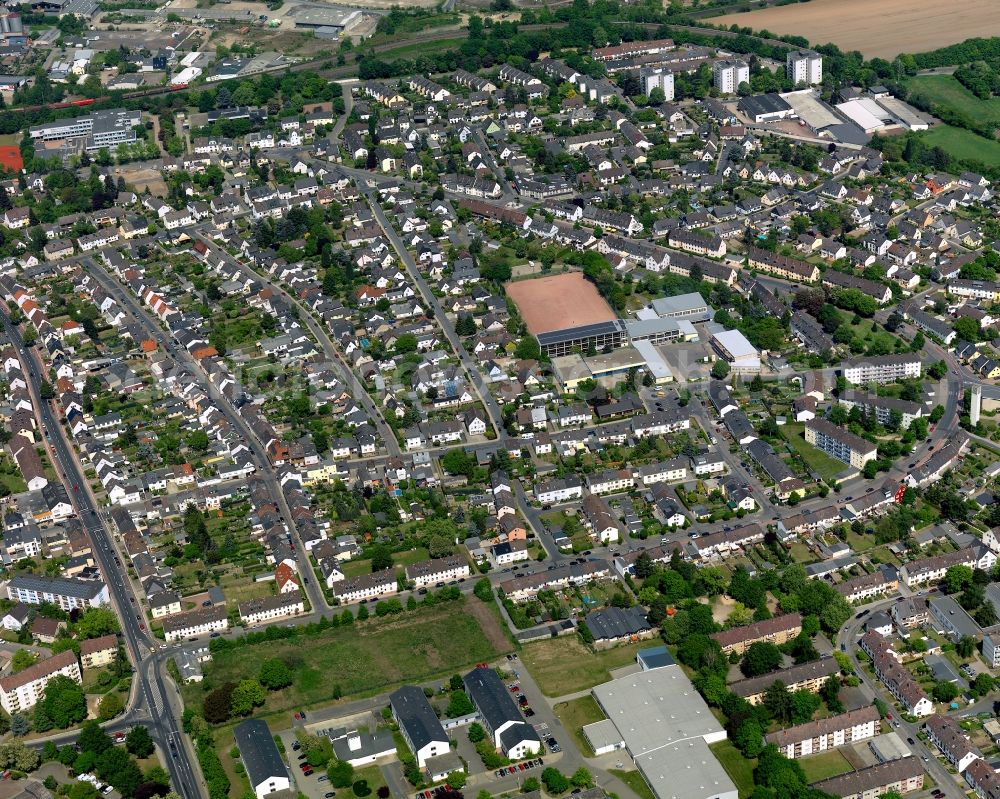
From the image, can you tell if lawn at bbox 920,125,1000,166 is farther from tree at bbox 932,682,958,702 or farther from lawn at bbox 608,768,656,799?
lawn at bbox 608,768,656,799

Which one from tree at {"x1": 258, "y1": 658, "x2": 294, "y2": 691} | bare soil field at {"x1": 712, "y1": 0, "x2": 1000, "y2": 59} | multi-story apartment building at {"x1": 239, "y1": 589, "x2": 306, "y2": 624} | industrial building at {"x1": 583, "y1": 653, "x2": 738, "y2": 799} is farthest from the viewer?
bare soil field at {"x1": 712, "y1": 0, "x2": 1000, "y2": 59}

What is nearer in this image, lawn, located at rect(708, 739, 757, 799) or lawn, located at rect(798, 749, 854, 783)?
lawn, located at rect(708, 739, 757, 799)

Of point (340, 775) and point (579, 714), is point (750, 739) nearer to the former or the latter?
point (579, 714)

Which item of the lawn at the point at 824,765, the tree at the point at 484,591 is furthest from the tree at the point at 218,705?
the lawn at the point at 824,765

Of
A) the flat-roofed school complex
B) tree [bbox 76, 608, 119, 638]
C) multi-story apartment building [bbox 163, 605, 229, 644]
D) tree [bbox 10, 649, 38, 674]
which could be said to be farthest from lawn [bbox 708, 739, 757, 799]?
the flat-roofed school complex

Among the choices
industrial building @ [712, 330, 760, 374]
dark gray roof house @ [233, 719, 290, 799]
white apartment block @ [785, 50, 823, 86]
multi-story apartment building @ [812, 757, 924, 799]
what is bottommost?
multi-story apartment building @ [812, 757, 924, 799]

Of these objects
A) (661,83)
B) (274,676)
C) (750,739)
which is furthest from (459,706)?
(661,83)

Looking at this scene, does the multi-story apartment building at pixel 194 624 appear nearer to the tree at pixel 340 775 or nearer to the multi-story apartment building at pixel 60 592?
the multi-story apartment building at pixel 60 592

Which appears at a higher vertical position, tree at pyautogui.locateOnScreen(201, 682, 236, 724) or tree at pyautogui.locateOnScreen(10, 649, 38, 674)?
tree at pyautogui.locateOnScreen(10, 649, 38, 674)
